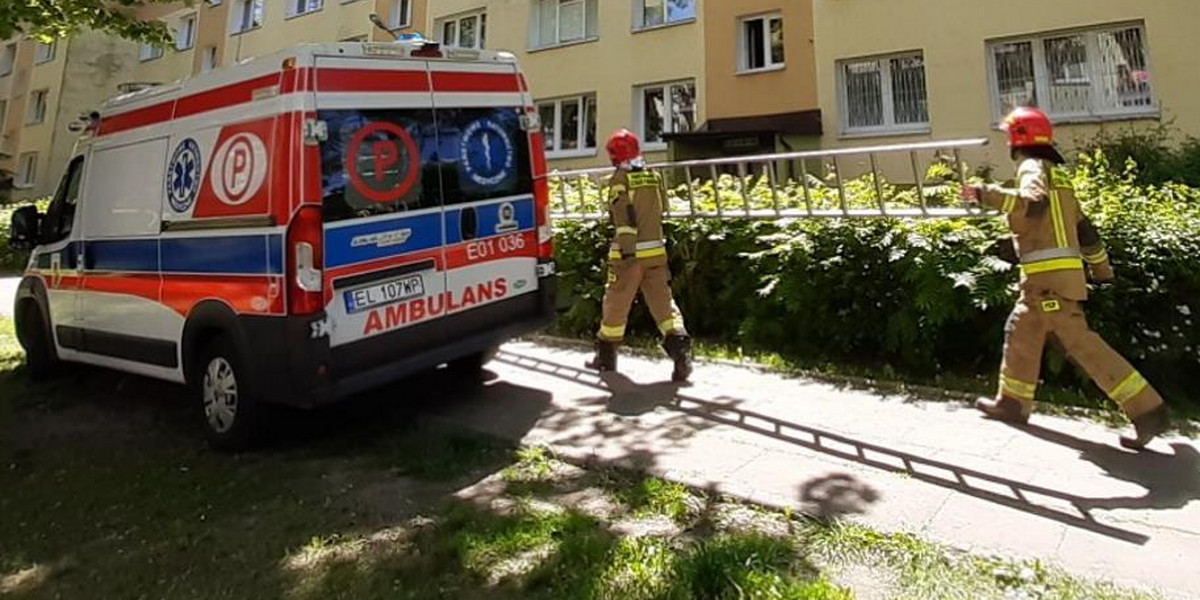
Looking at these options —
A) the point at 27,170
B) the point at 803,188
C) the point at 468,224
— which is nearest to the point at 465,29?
the point at 803,188

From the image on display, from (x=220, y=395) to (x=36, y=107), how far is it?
35.9 m

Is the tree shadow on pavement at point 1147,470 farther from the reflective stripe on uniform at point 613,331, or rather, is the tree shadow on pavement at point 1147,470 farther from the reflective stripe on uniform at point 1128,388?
the reflective stripe on uniform at point 613,331

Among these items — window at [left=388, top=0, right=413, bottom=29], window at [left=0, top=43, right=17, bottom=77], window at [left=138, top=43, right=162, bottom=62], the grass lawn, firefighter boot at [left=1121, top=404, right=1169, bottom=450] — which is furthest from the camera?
window at [left=0, top=43, right=17, bottom=77]

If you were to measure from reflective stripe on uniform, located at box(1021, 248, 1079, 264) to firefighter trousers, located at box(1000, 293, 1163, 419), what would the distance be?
20cm

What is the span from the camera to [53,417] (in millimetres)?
5719

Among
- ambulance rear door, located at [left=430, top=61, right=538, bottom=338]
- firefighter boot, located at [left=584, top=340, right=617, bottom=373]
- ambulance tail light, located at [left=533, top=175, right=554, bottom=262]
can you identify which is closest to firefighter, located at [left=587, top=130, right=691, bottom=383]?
firefighter boot, located at [left=584, top=340, right=617, bottom=373]

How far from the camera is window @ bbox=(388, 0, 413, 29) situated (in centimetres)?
2084

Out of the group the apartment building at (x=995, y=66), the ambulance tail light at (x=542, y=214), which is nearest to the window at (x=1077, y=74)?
the apartment building at (x=995, y=66)

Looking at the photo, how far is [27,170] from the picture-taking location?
31.1 metres

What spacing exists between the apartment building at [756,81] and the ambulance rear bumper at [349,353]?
9912 millimetres

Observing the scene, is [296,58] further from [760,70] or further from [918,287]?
[760,70]

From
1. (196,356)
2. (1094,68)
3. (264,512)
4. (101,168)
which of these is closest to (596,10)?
(1094,68)

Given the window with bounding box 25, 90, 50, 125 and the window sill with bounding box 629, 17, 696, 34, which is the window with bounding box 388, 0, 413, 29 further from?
the window with bounding box 25, 90, 50, 125

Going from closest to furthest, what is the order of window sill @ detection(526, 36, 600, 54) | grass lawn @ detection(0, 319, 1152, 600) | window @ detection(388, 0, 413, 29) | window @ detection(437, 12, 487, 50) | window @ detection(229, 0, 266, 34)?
grass lawn @ detection(0, 319, 1152, 600) < window sill @ detection(526, 36, 600, 54) < window @ detection(437, 12, 487, 50) < window @ detection(388, 0, 413, 29) < window @ detection(229, 0, 266, 34)
